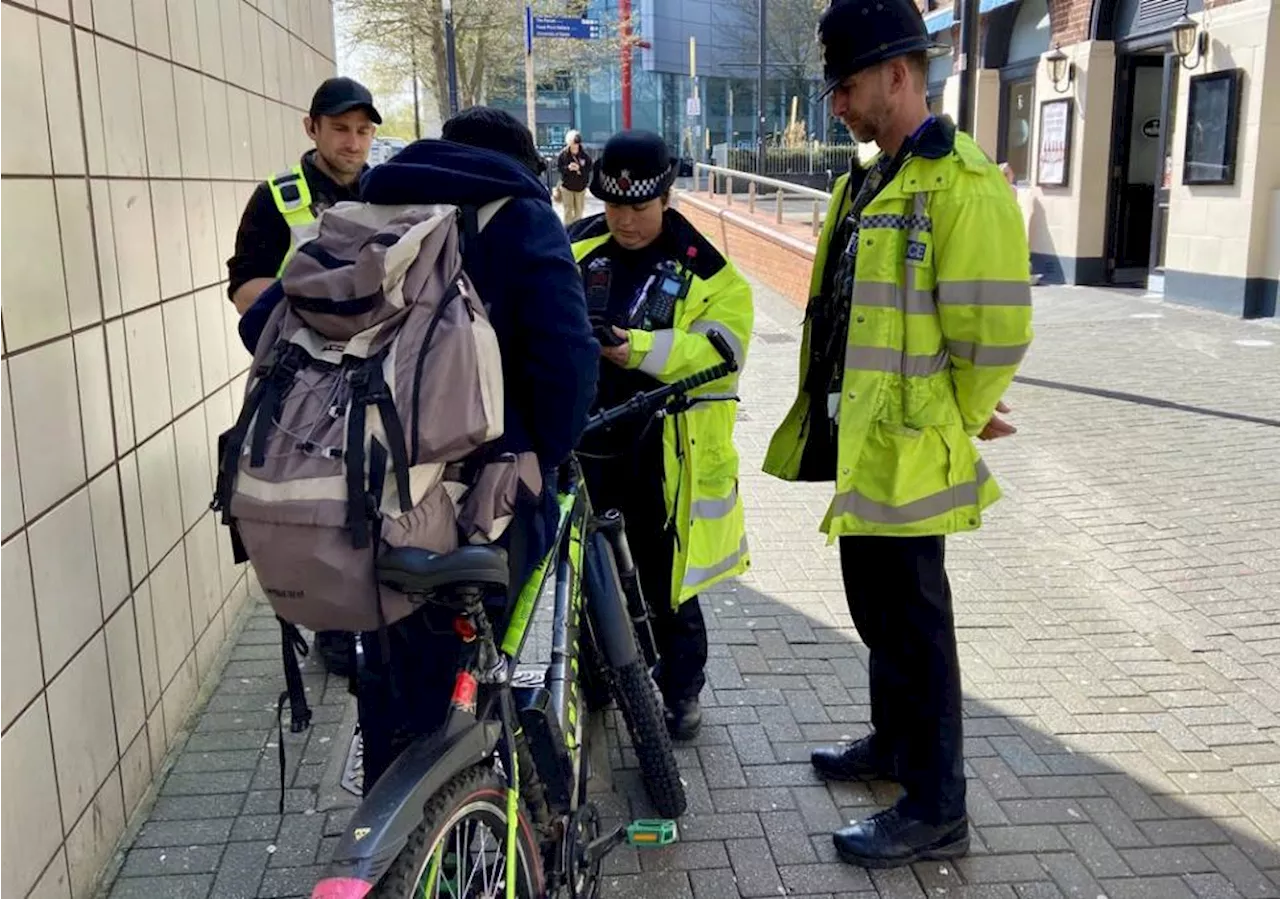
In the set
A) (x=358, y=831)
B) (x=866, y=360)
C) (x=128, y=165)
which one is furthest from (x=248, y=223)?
(x=358, y=831)

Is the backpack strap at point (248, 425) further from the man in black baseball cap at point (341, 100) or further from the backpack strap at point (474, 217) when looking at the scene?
the man in black baseball cap at point (341, 100)

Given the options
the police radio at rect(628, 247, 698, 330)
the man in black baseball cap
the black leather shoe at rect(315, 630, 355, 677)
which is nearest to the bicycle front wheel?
the police radio at rect(628, 247, 698, 330)

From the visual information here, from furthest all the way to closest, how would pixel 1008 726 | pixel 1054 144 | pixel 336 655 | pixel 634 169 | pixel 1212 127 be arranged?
1. pixel 1054 144
2. pixel 1212 127
3. pixel 336 655
4. pixel 1008 726
5. pixel 634 169

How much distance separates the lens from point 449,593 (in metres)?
2.08

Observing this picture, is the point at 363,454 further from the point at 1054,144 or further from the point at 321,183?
the point at 1054,144

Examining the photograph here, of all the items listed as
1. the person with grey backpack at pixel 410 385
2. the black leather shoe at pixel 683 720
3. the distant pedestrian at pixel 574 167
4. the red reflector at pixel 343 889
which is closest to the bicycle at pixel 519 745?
the red reflector at pixel 343 889

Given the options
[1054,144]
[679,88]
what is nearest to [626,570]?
[1054,144]

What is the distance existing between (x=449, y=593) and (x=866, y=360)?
138 cm

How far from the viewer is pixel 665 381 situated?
3.40 meters

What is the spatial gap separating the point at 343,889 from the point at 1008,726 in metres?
2.74

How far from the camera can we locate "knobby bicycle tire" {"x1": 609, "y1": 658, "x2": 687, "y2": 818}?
123 inches

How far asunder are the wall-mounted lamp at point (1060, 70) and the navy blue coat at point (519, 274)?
14275mm

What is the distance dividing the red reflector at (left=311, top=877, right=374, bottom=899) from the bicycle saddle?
471mm

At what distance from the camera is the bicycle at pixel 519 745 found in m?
1.91
